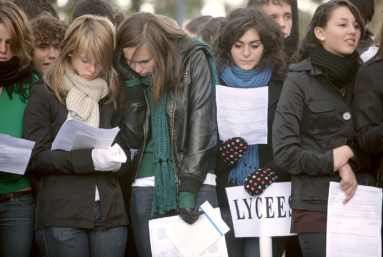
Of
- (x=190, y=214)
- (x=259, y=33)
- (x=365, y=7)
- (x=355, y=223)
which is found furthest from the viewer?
(x=365, y=7)

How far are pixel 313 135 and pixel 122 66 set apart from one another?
1382 millimetres

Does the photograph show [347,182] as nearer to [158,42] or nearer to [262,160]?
[262,160]

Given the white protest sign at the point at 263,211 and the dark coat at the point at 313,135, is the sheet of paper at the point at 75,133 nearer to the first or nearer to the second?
the white protest sign at the point at 263,211

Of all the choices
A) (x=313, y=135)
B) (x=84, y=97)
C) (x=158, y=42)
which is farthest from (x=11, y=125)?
(x=313, y=135)

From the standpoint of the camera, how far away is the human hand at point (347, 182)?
2672 mm

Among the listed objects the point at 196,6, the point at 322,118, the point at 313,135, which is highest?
the point at 196,6

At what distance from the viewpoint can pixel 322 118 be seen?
281cm

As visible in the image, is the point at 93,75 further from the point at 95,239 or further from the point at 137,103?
the point at 95,239

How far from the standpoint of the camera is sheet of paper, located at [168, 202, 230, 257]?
2.82 meters

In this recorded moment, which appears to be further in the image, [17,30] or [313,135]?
[17,30]

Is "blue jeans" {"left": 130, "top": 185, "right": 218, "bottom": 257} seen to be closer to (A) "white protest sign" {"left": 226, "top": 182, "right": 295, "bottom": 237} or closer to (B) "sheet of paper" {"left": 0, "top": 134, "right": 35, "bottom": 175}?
(A) "white protest sign" {"left": 226, "top": 182, "right": 295, "bottom": 237}

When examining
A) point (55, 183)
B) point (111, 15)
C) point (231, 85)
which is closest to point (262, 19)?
point (231, 85)

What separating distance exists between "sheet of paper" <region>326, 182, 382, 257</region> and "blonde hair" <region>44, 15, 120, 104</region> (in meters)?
1.64

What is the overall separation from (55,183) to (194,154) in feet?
3.02
